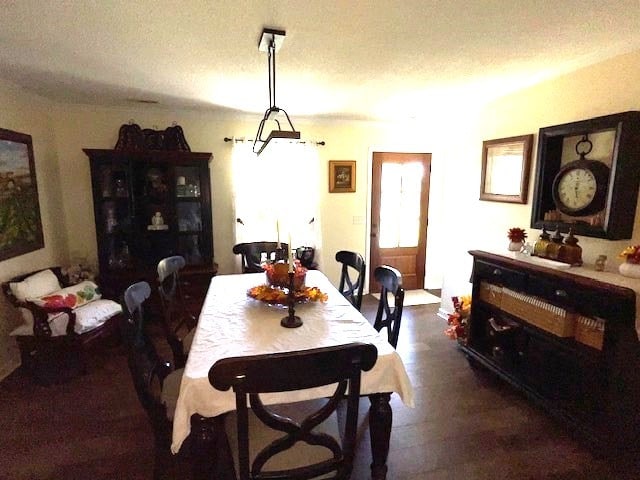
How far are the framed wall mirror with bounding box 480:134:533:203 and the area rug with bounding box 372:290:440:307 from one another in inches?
67.0

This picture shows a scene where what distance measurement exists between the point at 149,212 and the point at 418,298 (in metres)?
3.54

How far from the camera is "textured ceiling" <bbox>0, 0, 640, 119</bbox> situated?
1.59 m

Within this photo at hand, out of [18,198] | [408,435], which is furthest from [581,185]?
[18,198]

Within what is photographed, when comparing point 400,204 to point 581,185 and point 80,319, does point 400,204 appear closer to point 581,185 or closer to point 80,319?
point 581,185

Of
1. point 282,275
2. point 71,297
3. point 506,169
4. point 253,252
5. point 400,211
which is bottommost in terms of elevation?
point 71,297

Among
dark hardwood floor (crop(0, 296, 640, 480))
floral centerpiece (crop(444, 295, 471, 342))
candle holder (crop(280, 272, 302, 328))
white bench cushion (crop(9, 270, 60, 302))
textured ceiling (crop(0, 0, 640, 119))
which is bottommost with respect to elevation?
dark hardwood floor (crop(0, 296, 640, 480))

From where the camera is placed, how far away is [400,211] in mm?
4688

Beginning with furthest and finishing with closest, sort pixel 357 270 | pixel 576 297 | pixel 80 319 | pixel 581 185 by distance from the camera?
pixel 80 319 < pixel 357 270 < pixel 581 185 < pixel 576 297

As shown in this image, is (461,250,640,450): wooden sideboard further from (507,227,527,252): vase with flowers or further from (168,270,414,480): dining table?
(168,270,414,480): dining table

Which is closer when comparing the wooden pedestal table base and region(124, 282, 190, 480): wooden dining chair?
the wooden pedestal table base

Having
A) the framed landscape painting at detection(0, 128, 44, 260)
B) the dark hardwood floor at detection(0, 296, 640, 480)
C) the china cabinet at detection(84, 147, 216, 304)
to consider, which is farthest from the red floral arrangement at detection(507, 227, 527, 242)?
the framed landscape painting at detection(0, 128, 44, 260)

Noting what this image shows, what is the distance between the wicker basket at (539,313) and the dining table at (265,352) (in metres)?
1.28

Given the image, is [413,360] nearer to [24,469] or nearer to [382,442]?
[382,442]

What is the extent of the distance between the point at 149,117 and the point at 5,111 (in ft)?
3.98
